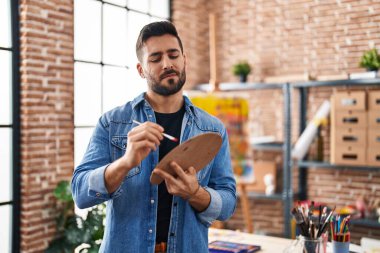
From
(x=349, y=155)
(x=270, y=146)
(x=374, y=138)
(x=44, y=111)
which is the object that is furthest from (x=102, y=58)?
(x=374, y=138)

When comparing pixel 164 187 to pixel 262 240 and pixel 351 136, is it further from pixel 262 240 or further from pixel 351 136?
pixel 351 136

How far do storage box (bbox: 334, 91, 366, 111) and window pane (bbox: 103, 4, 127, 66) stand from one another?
82.6 inches

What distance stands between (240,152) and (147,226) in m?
3.29

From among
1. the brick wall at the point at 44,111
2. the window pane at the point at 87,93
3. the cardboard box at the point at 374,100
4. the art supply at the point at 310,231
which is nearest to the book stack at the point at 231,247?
the art supply at the point at 310,231

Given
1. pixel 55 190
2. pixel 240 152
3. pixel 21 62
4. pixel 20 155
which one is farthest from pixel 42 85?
pixel 240 152

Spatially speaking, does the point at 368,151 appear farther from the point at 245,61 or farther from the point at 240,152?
the point at 245,61

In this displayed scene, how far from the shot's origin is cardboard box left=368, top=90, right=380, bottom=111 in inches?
168

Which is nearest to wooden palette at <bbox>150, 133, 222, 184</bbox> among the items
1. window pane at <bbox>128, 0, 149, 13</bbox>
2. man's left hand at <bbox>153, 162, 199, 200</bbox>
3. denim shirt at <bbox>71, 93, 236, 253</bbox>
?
man's left hand at <bbox>153, 162, 199, 200</bbox>

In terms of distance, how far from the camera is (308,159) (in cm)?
489

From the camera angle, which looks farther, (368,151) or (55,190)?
(368,151)

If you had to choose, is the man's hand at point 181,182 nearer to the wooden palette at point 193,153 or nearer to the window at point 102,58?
the wooden palette at point 193,153

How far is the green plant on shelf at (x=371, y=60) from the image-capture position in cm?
429

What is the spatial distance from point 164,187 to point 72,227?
2189 mm

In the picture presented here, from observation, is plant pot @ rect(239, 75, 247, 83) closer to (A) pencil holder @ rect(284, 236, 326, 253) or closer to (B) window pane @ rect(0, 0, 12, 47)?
(B) window pane @ rect(0, 0, 12, 47)
